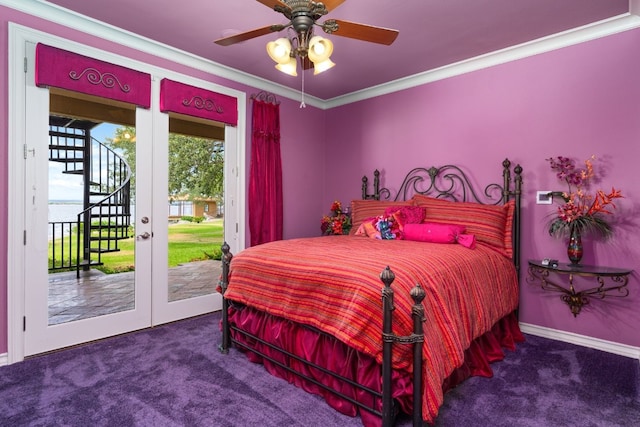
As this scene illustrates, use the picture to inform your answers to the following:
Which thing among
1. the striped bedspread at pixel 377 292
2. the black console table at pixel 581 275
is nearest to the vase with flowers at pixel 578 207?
the black console table at pixel 581 275

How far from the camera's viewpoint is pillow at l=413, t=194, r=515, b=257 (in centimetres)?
294

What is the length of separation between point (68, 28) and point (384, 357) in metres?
3.27

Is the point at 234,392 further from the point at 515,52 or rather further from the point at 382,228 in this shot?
the point at 515,52

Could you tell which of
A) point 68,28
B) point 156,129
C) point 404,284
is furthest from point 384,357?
point 68,28

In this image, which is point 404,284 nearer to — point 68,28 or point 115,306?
point 115,306

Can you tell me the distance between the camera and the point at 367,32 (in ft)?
6.66

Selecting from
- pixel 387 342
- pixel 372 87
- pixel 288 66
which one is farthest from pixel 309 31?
pixel 372 87

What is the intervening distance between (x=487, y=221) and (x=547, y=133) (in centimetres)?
94

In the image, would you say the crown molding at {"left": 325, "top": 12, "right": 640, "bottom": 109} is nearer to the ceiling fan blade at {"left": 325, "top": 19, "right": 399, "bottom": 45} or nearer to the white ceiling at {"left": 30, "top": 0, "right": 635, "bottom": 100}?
the white ceiling at {"left": 30, "top": 0, "right": 635, "bottom": 100}

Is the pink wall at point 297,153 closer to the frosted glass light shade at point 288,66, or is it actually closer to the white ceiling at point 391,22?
the white ceiling at point 391,22

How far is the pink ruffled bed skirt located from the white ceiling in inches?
88.4

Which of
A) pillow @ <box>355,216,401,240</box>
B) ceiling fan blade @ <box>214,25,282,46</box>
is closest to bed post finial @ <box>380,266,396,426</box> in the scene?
ceiling fan blade @ <box>214,25,282,46</box>

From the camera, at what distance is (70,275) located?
280 centimetres

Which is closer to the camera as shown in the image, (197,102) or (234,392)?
(234,392)
